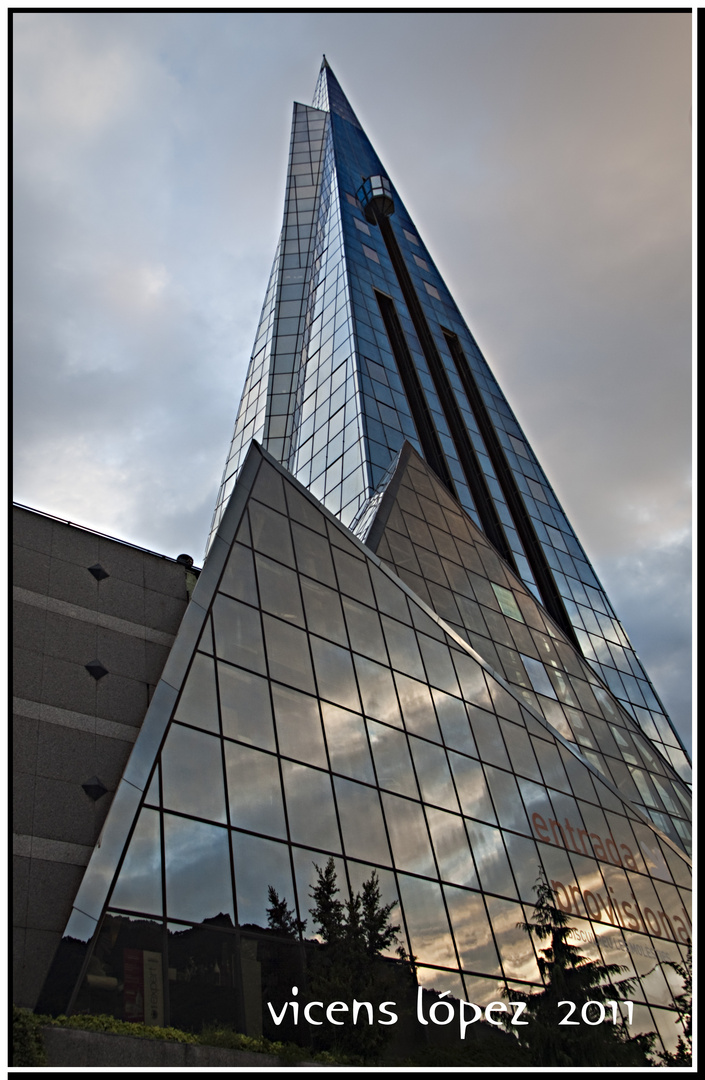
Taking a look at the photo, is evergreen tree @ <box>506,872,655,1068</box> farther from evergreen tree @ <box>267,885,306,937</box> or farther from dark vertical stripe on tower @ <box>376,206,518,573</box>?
dark vertical stripe on tower @ <box>376,206,518,573</box>

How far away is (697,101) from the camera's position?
1238cm

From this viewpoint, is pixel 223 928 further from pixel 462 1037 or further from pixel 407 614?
pixel 407 614

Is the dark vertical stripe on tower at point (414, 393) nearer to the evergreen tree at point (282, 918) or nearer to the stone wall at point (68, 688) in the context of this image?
the stone wall at point (68, 688)

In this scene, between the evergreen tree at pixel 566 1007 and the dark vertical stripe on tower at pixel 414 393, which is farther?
the dark vertical stripe on tower at pixel 414 393

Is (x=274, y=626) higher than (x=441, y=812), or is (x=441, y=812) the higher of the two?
(x=274, y=626)

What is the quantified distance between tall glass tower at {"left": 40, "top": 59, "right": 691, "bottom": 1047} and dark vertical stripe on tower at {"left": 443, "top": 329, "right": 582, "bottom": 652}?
6855mm

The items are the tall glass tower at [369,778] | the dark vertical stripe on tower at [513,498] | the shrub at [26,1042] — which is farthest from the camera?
the dark vertical stripe on tower at [513,498]

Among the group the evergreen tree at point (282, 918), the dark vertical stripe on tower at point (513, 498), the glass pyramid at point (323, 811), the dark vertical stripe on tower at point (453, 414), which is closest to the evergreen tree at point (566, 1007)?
the glass pyramid at point (323, 811)

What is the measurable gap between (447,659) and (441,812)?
20.3ft

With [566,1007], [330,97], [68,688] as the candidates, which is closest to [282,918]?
[68,688]

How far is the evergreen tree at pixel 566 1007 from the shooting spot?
56.5 feet

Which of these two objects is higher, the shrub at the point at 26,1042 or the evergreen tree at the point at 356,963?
the evergreen tree at the point at 356,963

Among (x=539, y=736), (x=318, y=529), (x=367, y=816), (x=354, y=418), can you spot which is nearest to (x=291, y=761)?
(x=367, y=816)

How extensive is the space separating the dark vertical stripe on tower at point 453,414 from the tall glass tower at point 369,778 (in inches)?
495
